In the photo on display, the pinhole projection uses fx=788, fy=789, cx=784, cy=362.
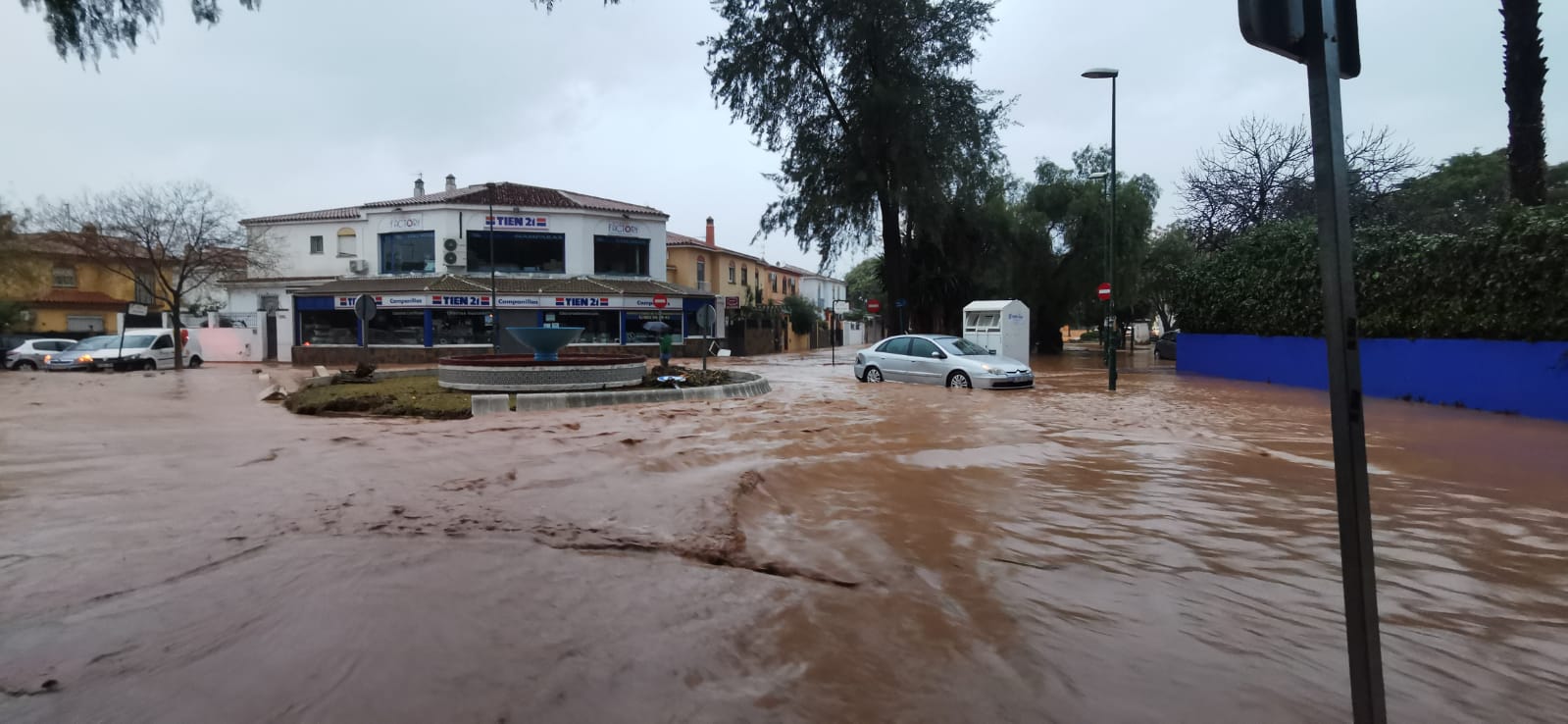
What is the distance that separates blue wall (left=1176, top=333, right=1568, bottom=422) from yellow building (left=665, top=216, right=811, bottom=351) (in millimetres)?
26014

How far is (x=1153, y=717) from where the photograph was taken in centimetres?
283

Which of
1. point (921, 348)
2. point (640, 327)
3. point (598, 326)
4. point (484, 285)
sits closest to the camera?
point (921, 348)

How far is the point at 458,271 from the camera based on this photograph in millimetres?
35781

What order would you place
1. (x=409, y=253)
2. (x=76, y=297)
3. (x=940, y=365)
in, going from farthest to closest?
(x=76, y=297)
(x=409, y=253)
(x=940, y=365)

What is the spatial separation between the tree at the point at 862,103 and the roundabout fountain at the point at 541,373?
48.6 ft

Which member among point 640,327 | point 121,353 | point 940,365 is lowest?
point 940,365

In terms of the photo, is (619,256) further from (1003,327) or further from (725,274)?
(1003,327)

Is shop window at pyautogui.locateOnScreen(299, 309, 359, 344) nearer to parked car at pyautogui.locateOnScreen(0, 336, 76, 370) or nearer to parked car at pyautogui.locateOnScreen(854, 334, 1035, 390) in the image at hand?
parked car at pyautogui.locateOnScreen(0, 336, 76, 370)

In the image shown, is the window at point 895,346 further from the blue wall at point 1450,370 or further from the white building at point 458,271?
the white building at point 458,271

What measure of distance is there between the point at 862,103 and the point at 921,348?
41.8ft

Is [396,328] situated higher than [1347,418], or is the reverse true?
[396,328]

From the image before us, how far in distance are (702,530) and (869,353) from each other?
14739 mm

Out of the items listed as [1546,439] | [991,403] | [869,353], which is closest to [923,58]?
[869,353]

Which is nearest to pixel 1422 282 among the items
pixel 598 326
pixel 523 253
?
pixel 598 326
